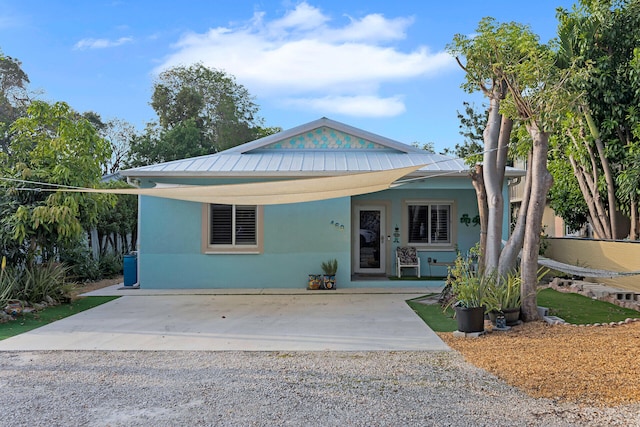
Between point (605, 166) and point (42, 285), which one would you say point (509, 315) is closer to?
point (605, 166)

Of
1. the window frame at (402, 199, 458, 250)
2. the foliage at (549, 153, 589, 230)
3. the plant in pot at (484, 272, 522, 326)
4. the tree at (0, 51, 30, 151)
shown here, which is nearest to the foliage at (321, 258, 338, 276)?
the window frame at (402, 199, 458, 250)

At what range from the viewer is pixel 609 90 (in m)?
9.73

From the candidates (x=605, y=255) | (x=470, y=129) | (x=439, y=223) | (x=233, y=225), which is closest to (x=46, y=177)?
(x=233, y=225)

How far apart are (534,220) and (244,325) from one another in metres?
4.12

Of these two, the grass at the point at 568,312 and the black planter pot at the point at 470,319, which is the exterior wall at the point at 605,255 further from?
the black planter pot at the point at 470,319

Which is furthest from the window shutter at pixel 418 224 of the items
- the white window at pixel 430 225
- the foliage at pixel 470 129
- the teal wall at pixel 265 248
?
the foliage at pixel 470 129

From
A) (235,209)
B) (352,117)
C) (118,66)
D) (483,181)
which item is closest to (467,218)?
(483,181)

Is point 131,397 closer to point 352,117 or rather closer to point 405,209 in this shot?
point 405,209

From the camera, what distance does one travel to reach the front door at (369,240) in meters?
11.5

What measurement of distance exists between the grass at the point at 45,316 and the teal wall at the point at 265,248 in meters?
1.43

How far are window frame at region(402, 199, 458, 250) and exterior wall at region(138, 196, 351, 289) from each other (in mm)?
2001

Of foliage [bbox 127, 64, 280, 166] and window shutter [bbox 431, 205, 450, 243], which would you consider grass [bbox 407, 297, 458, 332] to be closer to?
window shutter [bbox 431, 205, 450, 243]

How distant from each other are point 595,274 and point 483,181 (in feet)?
6.85

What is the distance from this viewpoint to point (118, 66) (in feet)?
43.7
